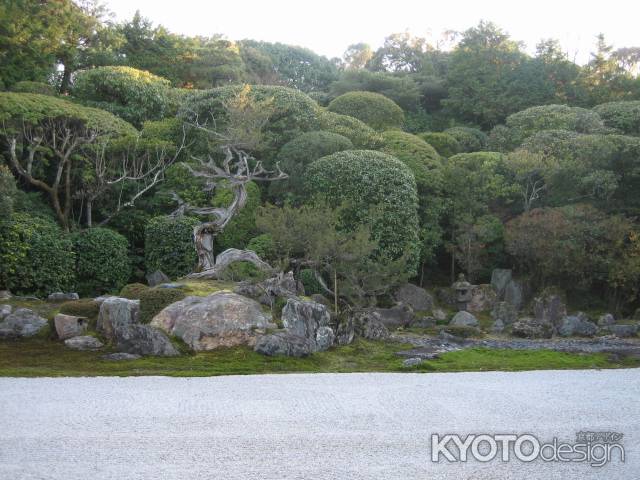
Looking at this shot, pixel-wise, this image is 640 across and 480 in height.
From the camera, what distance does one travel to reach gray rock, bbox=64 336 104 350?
13211 millimetres

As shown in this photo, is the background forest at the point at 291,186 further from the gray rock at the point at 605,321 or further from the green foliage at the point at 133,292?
the green foliage at the point at 133,292

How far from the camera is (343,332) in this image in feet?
49.0

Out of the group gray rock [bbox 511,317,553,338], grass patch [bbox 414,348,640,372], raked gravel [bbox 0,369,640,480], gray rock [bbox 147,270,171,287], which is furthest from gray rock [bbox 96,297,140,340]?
gray rock [bbox 511,317,553,338]

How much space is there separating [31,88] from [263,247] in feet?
36.6

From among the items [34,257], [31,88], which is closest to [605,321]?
[34,257]

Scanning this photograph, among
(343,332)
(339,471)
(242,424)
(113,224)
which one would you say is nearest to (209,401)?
(242,424)

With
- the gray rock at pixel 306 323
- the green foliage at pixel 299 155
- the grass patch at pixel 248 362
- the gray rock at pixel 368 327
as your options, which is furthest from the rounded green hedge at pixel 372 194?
the grass patch at pixel 248 362

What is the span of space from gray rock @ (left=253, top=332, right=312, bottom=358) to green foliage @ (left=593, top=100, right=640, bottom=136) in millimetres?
20194

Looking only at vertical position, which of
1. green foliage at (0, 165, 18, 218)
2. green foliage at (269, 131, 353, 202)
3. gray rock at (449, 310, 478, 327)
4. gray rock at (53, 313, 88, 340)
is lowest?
gray rock at (449, 310, 478, 327)

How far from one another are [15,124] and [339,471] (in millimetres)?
18062

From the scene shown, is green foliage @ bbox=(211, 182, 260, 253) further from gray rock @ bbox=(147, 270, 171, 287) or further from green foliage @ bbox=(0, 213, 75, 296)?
green foliage @ bbox=(0, 213, 75, 296)

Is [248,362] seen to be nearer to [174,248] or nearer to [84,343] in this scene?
[84,343]

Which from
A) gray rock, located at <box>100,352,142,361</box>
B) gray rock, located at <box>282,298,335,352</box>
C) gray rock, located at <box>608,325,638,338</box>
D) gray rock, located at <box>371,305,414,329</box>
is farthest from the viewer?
gray rock, located at <box>371,305,414,329</box>

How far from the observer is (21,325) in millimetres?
14008
